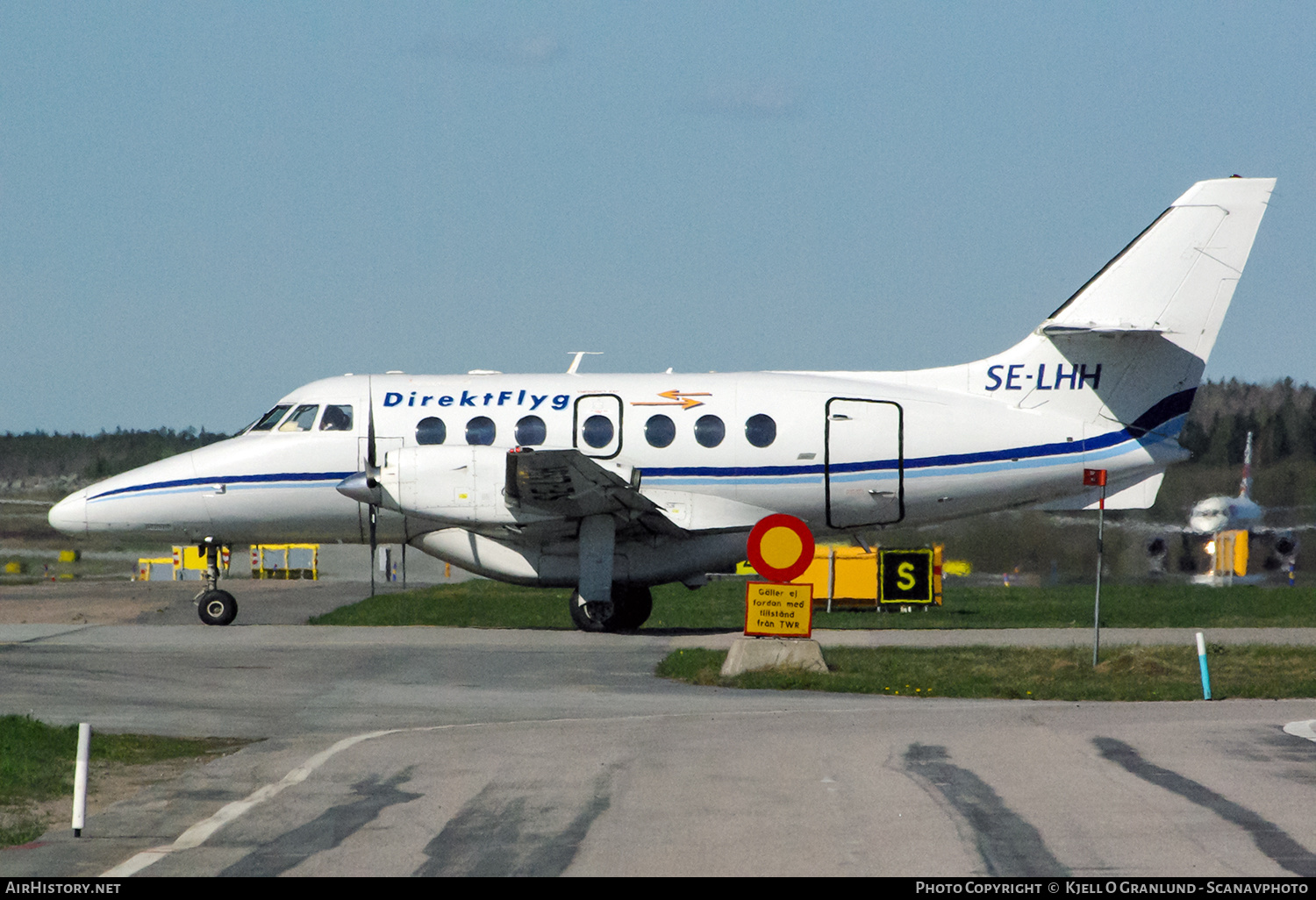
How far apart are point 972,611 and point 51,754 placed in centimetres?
2131

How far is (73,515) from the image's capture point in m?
24.7

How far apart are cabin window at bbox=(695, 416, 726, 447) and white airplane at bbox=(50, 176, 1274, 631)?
1.1 inches

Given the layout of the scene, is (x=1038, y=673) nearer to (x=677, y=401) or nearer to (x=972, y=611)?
(x=677, y=401)

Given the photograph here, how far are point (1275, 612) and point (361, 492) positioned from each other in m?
17.5

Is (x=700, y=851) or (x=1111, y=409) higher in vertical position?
(x=1111, y=409)

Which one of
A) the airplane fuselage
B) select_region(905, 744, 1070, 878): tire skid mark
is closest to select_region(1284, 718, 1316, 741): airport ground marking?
select_region(905, 744, 1070, 878): tire skid mark

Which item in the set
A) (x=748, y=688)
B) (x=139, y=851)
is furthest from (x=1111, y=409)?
(x=139, y=851)

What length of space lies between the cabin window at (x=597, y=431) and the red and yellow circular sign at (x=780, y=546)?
6.80m

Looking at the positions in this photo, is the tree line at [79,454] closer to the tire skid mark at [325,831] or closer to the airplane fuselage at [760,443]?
the airplane fuselage at [760,443]

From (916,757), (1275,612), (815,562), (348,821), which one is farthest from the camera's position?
(815,562)

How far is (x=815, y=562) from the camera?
101 ft

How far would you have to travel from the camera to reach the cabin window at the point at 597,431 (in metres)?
23.4

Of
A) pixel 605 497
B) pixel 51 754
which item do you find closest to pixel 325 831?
pixel 51 754

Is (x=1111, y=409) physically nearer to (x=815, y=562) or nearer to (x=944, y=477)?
(x=944, y=477)
